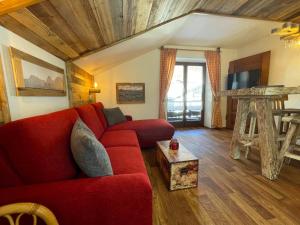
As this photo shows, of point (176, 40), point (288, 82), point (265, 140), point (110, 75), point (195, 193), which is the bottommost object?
point (195, 193)

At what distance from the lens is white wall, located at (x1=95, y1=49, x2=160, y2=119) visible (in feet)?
15.2

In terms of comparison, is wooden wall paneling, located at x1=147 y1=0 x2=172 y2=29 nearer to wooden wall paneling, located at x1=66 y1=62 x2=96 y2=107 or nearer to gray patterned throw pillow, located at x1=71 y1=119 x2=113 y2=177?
wooden wall paneling, located at x1=66 y1=62 x2=96 y2=107

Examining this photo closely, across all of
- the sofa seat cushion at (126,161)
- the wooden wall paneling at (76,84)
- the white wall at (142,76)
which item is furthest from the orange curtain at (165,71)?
the sofa seat cushion at (126,161)

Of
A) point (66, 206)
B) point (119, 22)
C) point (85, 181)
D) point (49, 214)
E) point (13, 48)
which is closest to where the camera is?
point (49, 214)

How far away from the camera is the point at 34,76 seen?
5.69 ft

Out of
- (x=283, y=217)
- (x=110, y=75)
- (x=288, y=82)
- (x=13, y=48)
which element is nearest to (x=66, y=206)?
(x=13, y=48)

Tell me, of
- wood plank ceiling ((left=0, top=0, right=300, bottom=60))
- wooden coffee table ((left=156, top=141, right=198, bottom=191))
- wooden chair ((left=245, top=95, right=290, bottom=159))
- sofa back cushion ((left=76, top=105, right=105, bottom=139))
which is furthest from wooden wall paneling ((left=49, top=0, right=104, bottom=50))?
wooden chair ((left=245, top=95, right=290, bottom=159))

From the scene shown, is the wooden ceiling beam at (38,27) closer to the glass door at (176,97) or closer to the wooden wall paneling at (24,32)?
the wooden wall paneling at (24,32)

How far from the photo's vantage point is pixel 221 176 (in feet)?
7.21

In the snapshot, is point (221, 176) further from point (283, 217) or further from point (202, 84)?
point (202, 84)

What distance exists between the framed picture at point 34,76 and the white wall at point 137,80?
2.23 m

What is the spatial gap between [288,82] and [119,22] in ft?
12.3

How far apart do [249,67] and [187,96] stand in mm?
1811

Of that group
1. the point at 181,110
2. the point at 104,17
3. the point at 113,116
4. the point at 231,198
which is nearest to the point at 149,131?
the point at 113,116
